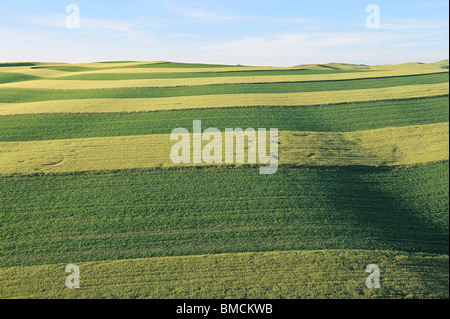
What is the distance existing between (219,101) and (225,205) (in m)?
14.9

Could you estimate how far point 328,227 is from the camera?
12.4 meters

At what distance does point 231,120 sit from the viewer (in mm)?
22391

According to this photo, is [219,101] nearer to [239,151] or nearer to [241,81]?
[241,81]

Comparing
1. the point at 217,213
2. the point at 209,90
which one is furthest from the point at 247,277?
the point at 209,90

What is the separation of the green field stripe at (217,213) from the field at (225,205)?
2.3 inches

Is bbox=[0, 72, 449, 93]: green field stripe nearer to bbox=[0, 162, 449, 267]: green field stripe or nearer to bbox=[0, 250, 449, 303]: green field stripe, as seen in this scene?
bbox=[0, 162, 449, 267]: green field stripe

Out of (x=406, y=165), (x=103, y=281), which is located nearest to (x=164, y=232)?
(x=103, y=281)

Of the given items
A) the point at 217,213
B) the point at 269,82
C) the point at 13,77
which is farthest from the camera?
the point at 13,77

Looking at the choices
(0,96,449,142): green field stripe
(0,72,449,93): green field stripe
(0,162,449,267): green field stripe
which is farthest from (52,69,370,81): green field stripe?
(0,162,449,267): green field stripe

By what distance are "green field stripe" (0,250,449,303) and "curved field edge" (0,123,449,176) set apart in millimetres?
6331

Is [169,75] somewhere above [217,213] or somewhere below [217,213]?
above

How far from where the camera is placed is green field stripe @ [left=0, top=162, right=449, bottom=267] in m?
11.6
